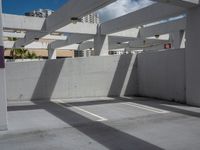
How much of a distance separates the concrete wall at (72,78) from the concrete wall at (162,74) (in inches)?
24.4

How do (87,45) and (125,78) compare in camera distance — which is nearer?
(125,78)

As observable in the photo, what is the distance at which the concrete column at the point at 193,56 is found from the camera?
923cm

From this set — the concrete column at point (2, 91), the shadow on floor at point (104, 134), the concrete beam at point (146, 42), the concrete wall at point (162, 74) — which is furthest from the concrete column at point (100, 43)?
the concrete column at point (2, 91)

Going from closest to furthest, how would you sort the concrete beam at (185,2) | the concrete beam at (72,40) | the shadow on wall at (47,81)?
the concrete beam at (185,2) → the shadow on wall at (47,81) → the concrete beam at (72,40)

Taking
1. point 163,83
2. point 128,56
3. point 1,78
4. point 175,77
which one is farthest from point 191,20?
point 1,78

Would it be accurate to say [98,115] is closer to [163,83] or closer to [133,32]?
[163,83]

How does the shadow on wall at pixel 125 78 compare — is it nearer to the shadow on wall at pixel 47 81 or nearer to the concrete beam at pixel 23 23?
the shadow on wall at pixel 47 81

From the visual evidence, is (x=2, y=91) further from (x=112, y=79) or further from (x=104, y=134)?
(x=112, y=79)

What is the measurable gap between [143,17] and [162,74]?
2756 millimetres

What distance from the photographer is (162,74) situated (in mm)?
11742

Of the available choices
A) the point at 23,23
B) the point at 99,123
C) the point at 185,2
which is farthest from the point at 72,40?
the point at 99,123

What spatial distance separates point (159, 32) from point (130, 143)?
11.7 metres

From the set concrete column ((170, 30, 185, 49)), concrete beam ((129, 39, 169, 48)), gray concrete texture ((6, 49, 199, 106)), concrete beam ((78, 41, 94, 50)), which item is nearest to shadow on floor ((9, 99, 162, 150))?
gray concrete texture ((6, 49, 199, 106))

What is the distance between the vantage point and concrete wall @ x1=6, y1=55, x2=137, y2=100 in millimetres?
11750
